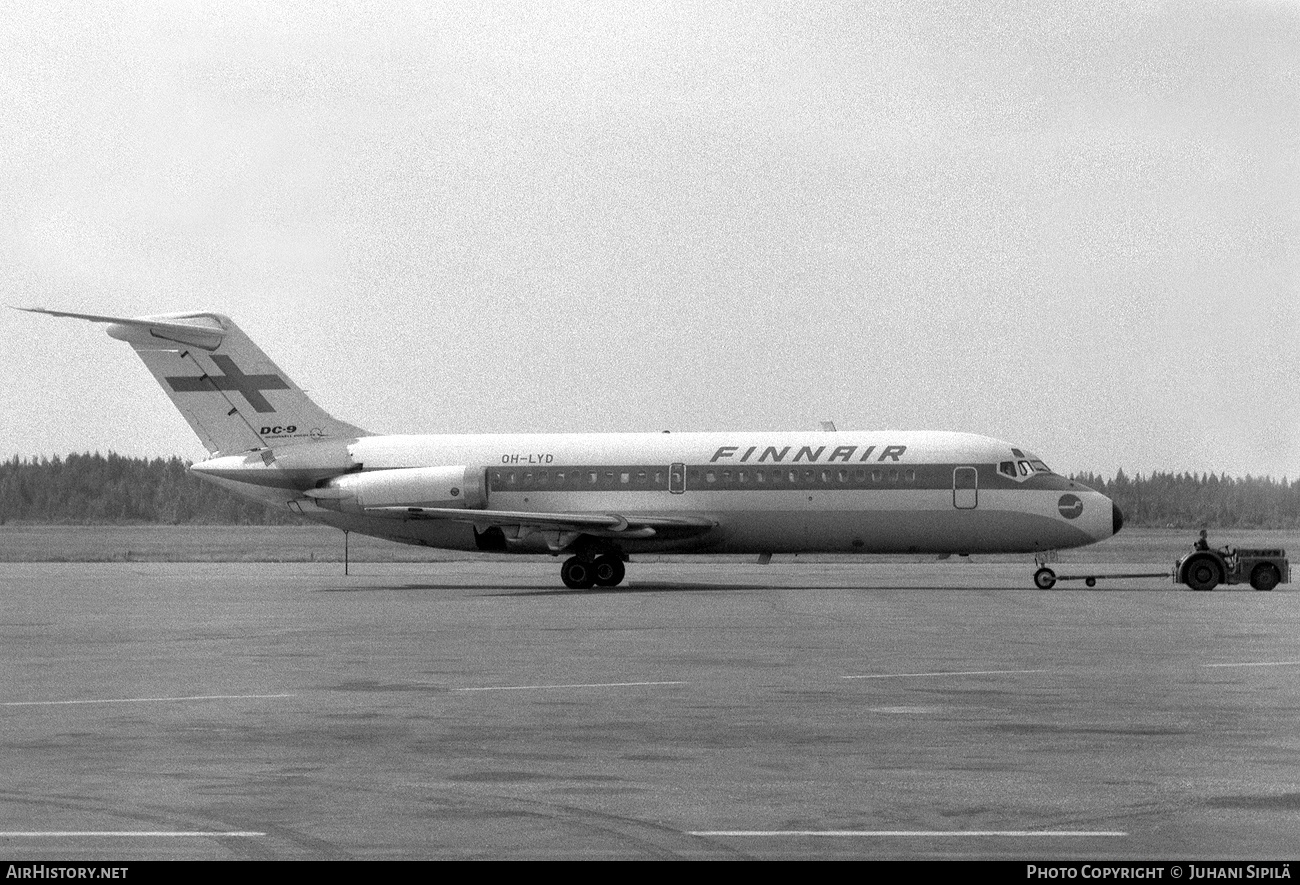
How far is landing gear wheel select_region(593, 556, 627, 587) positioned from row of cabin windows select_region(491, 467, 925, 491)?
7.03 ft

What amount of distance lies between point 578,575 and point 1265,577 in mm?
16441

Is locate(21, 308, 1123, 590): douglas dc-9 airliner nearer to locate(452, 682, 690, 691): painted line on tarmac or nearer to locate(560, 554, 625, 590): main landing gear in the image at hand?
locate(560, 554, 625, 590): main landing gear

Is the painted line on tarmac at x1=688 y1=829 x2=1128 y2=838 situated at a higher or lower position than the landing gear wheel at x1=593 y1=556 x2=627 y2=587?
lower

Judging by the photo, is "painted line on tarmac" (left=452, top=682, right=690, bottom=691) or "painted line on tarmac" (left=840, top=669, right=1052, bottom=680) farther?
"painted line on tarmac" (left=840, top=669, right=1052, bottom=680)

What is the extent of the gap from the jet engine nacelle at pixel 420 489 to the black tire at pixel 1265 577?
1908 centimetres

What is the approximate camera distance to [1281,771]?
1202cm

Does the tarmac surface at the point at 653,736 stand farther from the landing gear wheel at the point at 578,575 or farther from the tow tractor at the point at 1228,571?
the landing gear wheel at the point at 578,575

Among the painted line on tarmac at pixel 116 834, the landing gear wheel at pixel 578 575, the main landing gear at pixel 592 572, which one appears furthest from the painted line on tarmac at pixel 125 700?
the main landing gear at pixel 592 572

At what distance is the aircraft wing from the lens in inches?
1634

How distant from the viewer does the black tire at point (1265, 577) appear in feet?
130

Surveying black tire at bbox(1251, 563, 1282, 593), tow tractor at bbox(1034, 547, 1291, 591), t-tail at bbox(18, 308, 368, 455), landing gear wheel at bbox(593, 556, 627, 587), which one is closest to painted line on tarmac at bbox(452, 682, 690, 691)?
tow tractor at bbox(1034, 547, 1291, 591)

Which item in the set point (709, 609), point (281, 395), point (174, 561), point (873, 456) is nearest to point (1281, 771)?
point (709, 609)

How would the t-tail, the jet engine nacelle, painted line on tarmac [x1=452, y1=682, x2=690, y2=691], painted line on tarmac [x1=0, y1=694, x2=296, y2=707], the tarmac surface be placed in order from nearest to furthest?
1. the tarmac surface
2. painted line on tarmac [x1=0, y1=694, x2=296, y2=707]
3. painted line on tarmac [x1=452, y1=682, x2=690, y2=691]
4. the jet engine nacelle
5. the t-tail

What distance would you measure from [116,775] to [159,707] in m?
4.26
